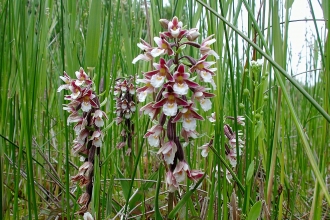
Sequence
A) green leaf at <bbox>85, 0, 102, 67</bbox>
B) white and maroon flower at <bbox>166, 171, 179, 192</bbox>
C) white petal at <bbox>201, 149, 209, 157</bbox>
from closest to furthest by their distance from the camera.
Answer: green leaf at <bbox>85, 0, 102, 67</bbox> < white and maroon flower at <bbox>166, 171, 179, 192</bbox> < white petal at <bbox>201, 149, 209, 157</bbox>

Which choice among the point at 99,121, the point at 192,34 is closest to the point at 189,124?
the point at 192,34

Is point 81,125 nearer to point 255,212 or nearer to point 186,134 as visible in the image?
point 186,134

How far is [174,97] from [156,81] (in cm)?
6

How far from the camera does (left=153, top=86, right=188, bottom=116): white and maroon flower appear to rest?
2.91 ft

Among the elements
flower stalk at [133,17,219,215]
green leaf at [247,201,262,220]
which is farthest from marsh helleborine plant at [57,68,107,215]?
green leaf at [247,201,262,220]

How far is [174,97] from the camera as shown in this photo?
2.98 ft

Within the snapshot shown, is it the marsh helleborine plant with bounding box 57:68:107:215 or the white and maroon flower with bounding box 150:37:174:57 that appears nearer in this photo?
the white and maroon flower with bounding box 150:37:174:57

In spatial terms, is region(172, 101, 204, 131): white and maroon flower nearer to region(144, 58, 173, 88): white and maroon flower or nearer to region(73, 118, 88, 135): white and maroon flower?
region(144, 58, 173, 88): white and maroon flower

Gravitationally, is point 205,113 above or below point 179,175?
above

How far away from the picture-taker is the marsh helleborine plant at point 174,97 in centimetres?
91

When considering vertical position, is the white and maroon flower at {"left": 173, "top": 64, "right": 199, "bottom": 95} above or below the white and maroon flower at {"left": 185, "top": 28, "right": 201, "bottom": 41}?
below

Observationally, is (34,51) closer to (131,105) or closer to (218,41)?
(218,41)

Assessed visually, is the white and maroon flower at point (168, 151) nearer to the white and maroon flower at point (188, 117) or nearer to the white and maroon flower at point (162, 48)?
the white and maroon flower at point (188, 117)

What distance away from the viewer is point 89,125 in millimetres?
1304
